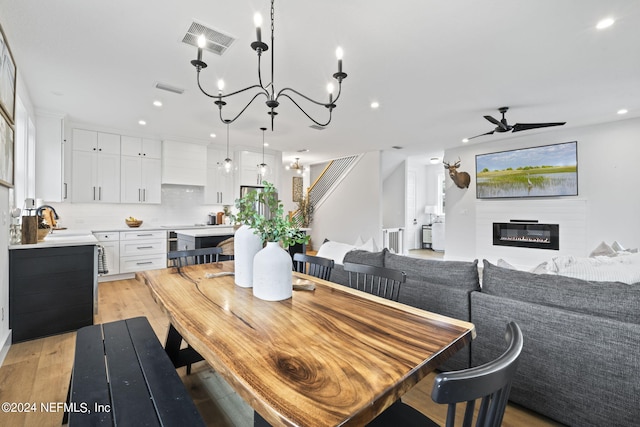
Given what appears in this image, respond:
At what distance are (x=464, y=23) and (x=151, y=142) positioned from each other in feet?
18.1

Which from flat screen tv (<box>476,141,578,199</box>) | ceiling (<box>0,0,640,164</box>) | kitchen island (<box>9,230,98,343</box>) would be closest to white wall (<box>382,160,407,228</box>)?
flat screen tv (<box>476,141,578,199</box>)

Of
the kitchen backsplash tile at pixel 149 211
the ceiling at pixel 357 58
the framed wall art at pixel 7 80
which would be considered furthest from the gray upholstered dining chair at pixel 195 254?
the kitchen backsplash tile at pixel 149 211

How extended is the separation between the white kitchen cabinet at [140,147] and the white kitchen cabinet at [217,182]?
100 centimetres

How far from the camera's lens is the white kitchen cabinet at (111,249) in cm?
492

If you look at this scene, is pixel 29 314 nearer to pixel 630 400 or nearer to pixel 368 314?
pixel 368 314

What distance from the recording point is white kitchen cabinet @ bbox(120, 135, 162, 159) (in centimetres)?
543

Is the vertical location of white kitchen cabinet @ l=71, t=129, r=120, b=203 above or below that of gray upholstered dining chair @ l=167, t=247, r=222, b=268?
above

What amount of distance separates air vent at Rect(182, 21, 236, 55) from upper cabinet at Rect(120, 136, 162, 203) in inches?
147

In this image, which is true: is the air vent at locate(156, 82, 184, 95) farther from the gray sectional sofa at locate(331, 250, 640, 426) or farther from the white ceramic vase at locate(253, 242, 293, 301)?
the gray sectional sofa at locate(331, 250, 640, 426)

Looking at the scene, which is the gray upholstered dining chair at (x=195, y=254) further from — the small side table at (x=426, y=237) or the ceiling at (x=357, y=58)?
the small side table at (x=426, y=237)

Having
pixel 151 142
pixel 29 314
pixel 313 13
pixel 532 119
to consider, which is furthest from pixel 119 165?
pixel 532 119

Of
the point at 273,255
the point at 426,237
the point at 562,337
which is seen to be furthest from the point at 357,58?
the point at 426,237

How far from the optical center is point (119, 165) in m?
5.38

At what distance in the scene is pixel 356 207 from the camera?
777 cm
